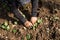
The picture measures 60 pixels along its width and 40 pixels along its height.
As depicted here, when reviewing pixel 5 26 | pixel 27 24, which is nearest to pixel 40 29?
pixel 27 24

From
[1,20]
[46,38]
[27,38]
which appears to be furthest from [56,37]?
[1,20]

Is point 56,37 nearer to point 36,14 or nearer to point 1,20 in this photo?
point 36,14

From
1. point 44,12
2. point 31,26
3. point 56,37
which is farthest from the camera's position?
point 44,12

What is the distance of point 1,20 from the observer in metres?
2.79

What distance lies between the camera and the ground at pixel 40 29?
251cm

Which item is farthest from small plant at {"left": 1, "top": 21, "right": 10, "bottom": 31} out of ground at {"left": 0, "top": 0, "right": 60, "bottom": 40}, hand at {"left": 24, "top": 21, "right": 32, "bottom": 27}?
hand at {"left": 24, "top": 21, "right": 32, "bottom": 27}

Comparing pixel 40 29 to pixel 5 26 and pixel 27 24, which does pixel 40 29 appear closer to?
pixel 27 24

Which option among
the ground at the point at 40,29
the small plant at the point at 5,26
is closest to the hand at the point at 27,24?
the ground at the point at 40,29

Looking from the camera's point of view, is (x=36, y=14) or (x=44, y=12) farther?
(x=44, y=12)

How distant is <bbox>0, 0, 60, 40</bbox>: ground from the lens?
251cm

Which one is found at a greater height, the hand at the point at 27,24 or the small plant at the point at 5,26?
the hand at the point at 27,24

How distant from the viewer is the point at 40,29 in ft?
8.56

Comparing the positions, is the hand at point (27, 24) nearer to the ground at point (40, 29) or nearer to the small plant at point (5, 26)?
the ground at point (40, 29)

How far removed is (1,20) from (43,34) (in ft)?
2.19
